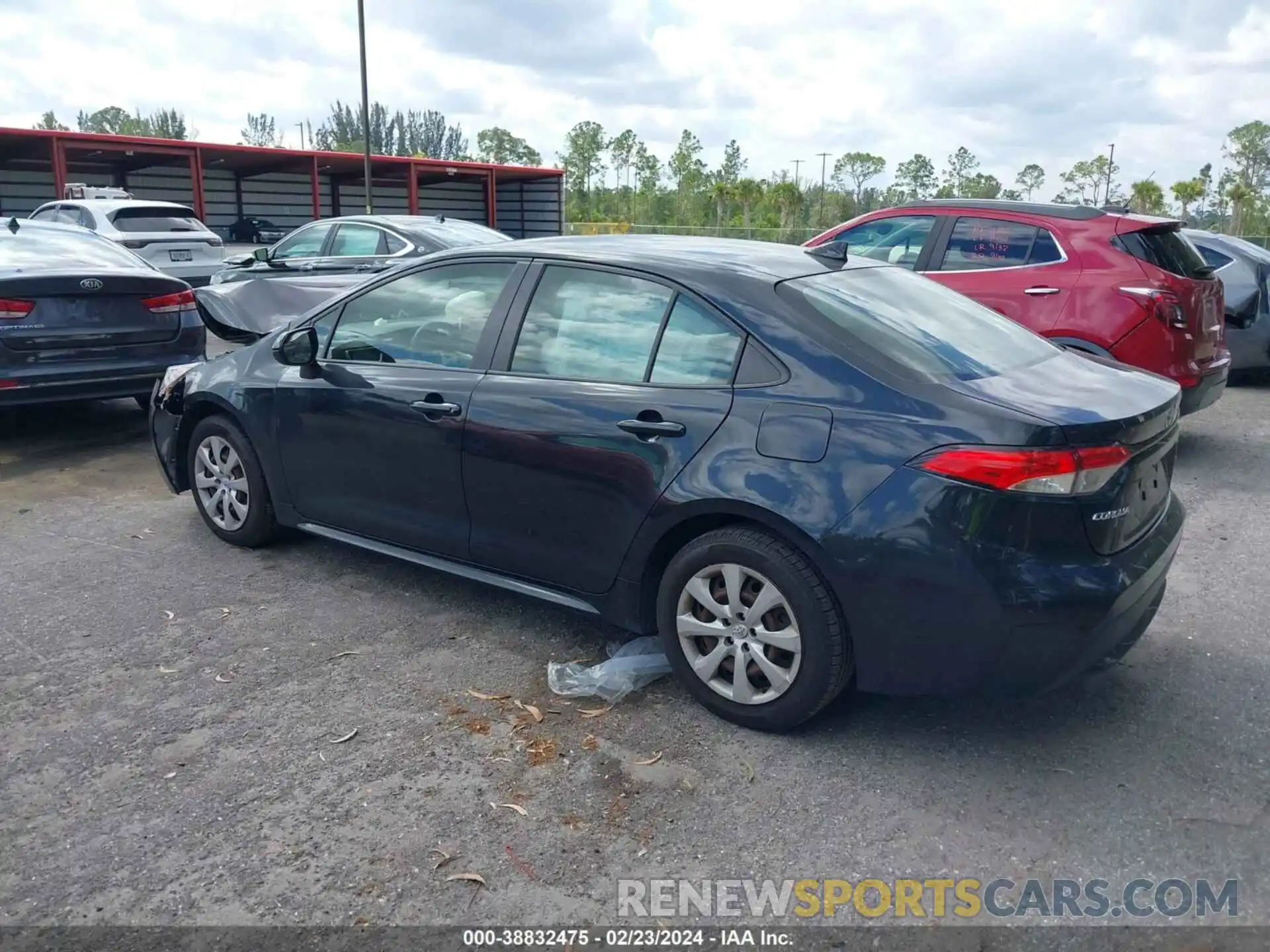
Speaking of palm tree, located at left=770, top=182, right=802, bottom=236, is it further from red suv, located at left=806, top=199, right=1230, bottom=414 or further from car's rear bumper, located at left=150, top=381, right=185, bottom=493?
car's rear bumper, located at left=150, top=381, right=185, bottom=493

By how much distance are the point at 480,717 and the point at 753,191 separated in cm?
4686

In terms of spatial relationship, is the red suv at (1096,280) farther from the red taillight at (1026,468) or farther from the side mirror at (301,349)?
the side mirror at (301,349)

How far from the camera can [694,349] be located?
145 inches

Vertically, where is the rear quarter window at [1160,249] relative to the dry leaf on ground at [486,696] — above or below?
above

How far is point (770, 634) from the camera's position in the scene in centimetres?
342

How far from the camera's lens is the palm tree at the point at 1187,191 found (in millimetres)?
40531

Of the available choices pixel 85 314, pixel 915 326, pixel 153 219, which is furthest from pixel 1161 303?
pixel 153 219

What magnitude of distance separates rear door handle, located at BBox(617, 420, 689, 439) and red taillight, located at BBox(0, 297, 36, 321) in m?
5.09

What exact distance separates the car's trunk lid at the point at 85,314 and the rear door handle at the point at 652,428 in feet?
16.6

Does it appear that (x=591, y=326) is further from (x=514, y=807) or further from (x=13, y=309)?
(x=13, y=309)

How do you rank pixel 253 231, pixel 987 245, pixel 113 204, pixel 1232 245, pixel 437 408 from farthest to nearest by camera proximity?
pixel 253 231 → pixel 113 204 → pixel 1232 245 → pixel 987 245 → pixel 437 408

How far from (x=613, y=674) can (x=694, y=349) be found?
1215 millimetres

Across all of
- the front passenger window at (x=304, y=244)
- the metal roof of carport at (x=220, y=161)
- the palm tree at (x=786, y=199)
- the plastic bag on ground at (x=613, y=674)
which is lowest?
the plastic bag on ground at (x=613, y=674)

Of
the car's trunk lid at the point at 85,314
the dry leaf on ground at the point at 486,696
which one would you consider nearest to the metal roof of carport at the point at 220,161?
the car's trunk lid at the point at 85,314
